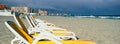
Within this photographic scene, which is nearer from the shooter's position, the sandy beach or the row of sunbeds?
the row of sunbeds

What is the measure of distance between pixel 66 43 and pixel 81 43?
0.91 feet

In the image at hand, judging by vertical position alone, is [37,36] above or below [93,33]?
above

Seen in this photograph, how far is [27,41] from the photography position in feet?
14.0

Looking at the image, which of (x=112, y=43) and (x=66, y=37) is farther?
(x=112, y=43)

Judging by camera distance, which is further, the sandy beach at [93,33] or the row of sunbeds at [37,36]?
the sandy beach at [93,33]

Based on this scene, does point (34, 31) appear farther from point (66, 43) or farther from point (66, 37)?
point (66, 43)

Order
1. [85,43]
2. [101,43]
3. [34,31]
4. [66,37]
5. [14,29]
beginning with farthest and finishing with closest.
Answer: [101,43] → [34,31] → [66,37] → [85,43] → [14,29]

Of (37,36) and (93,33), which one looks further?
(93,33)

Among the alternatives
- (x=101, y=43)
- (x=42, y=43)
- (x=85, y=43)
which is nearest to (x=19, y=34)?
(x=42, y=43)

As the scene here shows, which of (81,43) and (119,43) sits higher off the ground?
(81,43)

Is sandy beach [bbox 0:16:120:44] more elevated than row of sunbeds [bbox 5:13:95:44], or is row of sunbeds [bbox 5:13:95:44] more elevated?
row of sunbeds [bbox 5:13:95:44]

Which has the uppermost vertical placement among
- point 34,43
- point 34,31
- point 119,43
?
point 34,43

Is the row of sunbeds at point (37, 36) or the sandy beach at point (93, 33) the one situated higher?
the row of sunbeds at point (37, 36)

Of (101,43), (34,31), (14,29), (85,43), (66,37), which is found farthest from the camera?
(101,43)
